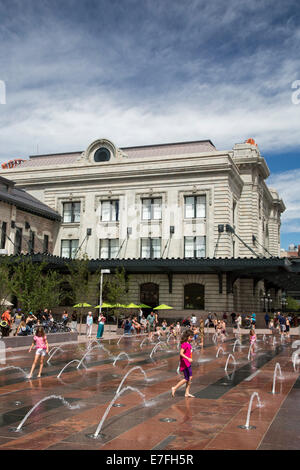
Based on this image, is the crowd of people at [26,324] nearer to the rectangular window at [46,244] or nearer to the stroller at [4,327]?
the stroller at [4,327]

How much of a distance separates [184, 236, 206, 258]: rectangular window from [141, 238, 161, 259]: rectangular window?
3.10m

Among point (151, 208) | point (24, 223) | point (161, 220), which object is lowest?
Result: point (24, 223)

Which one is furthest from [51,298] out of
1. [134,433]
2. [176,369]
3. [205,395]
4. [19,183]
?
[19,183]

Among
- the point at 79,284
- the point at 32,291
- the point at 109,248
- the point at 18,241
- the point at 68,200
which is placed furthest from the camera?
the point at 68,200

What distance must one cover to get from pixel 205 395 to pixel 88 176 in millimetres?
45612

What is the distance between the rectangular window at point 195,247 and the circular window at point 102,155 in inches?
585

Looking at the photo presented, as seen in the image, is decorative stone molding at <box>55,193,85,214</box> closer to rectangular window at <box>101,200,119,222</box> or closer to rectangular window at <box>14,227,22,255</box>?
rectangular window at <box>101,200,119,222</box>

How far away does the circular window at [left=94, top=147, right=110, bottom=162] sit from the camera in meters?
56.7

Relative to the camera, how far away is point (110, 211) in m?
54.8

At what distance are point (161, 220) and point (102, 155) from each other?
12017mm

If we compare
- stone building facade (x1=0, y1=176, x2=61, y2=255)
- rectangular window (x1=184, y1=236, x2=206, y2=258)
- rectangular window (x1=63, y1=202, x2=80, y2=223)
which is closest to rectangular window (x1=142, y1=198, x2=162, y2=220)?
rectangular window (x1=184, y1=236, x2=206, y2=258)

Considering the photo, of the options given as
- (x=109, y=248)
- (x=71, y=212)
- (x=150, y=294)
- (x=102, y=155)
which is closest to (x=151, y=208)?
(x=109, y=248)

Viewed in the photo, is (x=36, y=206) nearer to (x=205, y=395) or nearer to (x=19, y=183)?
(x=19, y=183)

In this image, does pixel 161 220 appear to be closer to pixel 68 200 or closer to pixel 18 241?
pixel 68 200
